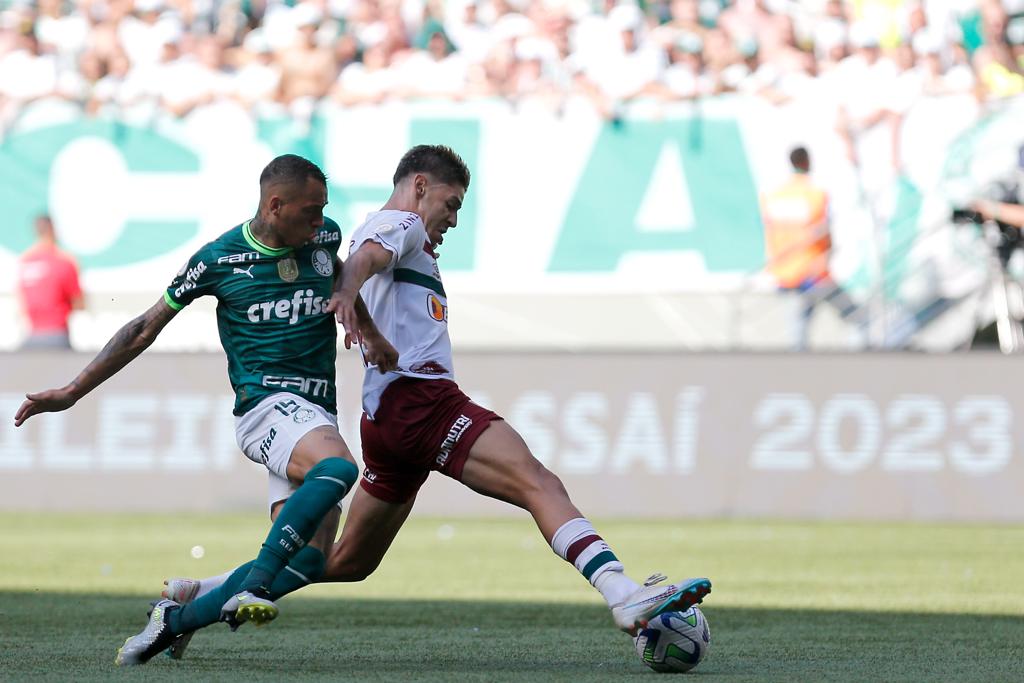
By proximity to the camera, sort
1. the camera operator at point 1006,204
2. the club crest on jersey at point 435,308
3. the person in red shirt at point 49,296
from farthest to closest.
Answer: the person in red shirt at point 49,296 < the camera operator at point 1006,204 < the club crest on jersey at point 435,308

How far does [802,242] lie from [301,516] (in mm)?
11184

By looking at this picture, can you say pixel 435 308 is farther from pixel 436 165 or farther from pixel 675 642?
pixel 675 642

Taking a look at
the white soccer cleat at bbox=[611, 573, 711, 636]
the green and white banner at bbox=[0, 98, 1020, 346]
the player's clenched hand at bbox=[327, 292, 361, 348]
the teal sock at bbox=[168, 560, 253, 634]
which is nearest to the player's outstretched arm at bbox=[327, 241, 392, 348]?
the player's clenched hand at bbox=[327, 292, 361, 348]

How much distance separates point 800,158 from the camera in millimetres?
16984

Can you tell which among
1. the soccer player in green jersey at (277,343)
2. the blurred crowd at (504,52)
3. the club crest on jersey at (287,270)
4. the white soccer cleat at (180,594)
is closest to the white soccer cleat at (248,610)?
the soccer player in green jersey at (277,343)

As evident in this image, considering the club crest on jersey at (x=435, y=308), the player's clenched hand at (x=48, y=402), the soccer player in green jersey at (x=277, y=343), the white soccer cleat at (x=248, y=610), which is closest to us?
the white soccer cleat at (x=248, y=610)

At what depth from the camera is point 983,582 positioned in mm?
10547

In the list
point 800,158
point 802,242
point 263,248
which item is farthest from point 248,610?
point 800,158

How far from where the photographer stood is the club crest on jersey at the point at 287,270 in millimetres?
6957

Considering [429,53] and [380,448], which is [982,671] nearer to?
[380,448]

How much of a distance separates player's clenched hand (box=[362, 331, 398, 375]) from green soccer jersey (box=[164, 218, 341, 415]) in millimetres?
443

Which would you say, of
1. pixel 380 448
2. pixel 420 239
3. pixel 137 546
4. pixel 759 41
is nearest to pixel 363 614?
pixel 380 448

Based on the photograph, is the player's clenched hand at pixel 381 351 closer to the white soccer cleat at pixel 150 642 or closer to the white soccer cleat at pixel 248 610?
the white soccer cleat at pixel 248 610

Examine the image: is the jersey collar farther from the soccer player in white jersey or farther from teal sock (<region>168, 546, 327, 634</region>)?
teal sock (<region>168, 546, 327, 634</region>)
